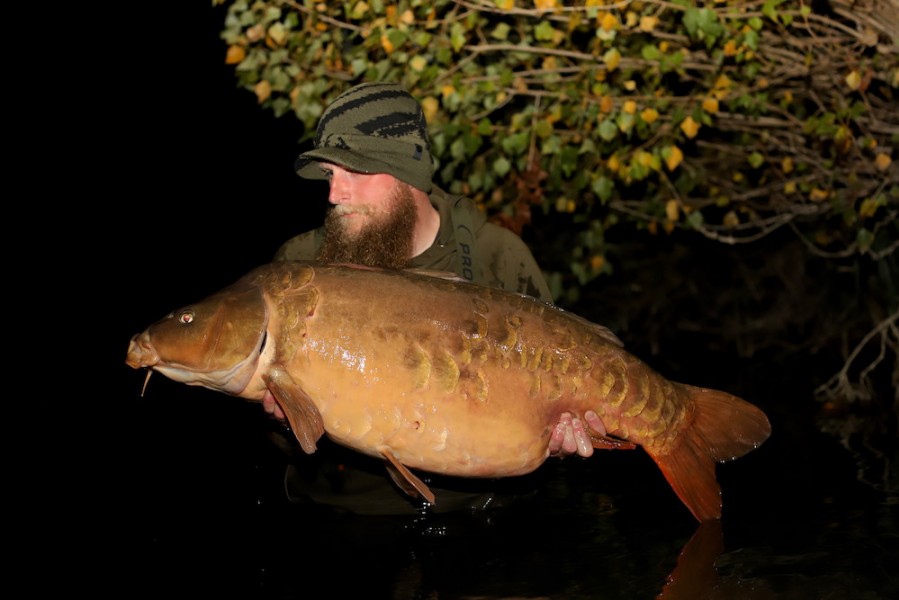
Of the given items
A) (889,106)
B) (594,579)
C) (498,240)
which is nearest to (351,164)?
(498,240)

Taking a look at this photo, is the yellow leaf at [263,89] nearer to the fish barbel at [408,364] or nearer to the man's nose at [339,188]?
the man's nose at [339,188]

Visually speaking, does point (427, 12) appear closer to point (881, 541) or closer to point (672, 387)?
point (672, 387)

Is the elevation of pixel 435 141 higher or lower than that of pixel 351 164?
lower

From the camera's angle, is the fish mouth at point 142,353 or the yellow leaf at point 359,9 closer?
the fish mouth at point 142,353

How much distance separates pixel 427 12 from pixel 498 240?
1809 mm

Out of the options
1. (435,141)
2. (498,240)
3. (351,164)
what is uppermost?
(351,164)

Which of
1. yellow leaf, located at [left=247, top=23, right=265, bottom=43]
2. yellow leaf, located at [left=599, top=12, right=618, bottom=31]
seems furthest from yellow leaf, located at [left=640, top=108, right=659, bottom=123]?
yellow leaf, located at [left=247, top=23, right=265, bottom=43]

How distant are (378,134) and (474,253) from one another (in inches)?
23.2

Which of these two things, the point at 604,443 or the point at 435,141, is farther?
the point at 435,141

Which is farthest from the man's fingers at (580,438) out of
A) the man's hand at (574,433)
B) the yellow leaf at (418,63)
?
the yellow leaf at (418,63)

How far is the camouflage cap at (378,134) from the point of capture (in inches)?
156

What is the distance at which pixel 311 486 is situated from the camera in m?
4.24

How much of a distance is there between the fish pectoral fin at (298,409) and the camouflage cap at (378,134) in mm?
932

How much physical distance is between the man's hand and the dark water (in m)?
0.64
